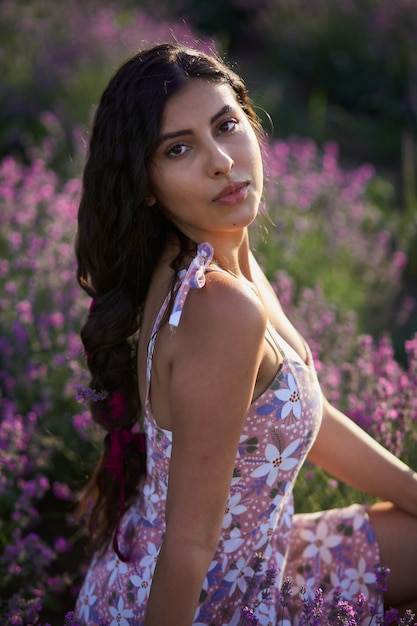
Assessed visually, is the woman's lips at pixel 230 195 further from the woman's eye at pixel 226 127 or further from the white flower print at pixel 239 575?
the white flower print at pixel 239 575

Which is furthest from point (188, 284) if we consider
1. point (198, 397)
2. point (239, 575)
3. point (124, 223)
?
point (239, 575)

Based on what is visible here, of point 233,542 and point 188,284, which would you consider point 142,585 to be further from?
point 188,284

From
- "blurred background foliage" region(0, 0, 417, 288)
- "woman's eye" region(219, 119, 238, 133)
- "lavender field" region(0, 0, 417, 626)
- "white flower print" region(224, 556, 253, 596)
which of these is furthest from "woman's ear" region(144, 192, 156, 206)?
"blurred background foliage" region(0, 0, 417, 288)

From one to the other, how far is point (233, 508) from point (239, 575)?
0.18 metres

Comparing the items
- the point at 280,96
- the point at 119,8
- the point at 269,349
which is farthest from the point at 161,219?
the point at 119,8

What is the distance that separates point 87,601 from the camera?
6.89 ft

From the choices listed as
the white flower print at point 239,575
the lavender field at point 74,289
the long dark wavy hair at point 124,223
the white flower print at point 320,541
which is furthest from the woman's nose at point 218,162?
the white flower print at point 320,541

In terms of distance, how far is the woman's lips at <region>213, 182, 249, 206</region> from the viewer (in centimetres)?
179

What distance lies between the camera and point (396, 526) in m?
2.21

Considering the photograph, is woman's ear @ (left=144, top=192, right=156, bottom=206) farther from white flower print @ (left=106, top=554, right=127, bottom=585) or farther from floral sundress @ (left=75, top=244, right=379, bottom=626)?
white flower print @ (left=106, top=554, right=127, bottom=585)

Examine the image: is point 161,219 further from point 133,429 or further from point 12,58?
point 12,58

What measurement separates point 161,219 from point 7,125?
4.32 meters

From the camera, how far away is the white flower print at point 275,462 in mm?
1903

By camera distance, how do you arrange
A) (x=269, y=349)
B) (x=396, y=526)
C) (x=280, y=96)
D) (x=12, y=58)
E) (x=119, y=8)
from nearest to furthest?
(x=269, y=349) → (x=396, y=526) → (x=12, y=58) → (x=280, y=96) → (x=119, y=8)
